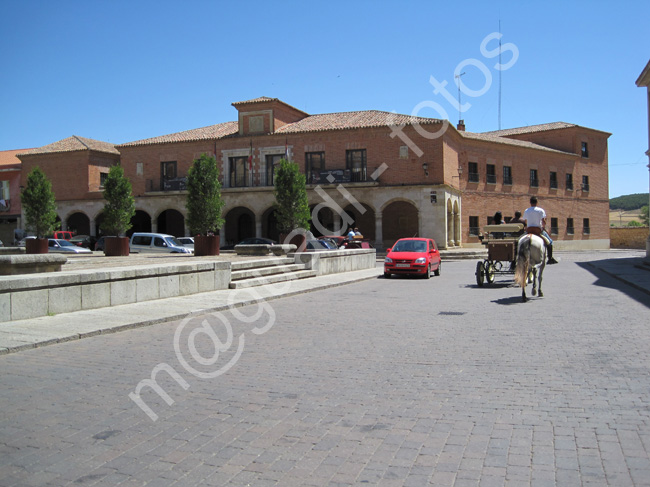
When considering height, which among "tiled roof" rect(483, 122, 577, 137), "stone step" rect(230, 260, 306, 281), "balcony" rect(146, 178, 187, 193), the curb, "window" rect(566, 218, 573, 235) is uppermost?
"tiled roof" rect(483, 122, 577, 137)

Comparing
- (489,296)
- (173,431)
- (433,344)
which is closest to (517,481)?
(173,431)

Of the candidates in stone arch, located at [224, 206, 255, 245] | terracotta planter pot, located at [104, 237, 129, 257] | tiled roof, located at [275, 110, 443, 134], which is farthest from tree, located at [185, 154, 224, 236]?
stone arch, located at [224, 206, 255, 245]

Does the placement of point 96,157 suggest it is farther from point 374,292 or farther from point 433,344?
point 433,344

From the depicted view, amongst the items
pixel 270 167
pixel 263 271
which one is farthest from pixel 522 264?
pixel 270 167

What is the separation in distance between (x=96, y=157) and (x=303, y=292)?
35.8 metres

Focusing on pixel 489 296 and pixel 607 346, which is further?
pixel 489 296

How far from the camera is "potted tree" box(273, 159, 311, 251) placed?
86.9 feet

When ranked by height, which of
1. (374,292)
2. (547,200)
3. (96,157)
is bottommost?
(374,292)

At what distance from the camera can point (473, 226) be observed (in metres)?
41.2

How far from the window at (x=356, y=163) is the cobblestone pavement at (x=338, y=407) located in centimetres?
2997

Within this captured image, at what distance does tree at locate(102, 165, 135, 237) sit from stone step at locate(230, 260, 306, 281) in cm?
860

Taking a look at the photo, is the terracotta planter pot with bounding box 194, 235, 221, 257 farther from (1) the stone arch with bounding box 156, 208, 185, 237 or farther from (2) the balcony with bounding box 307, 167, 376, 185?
(1) the stone arch with bounding box 156, 208, 185, 237

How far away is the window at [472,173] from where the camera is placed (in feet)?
136

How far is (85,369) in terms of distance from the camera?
5.70m
